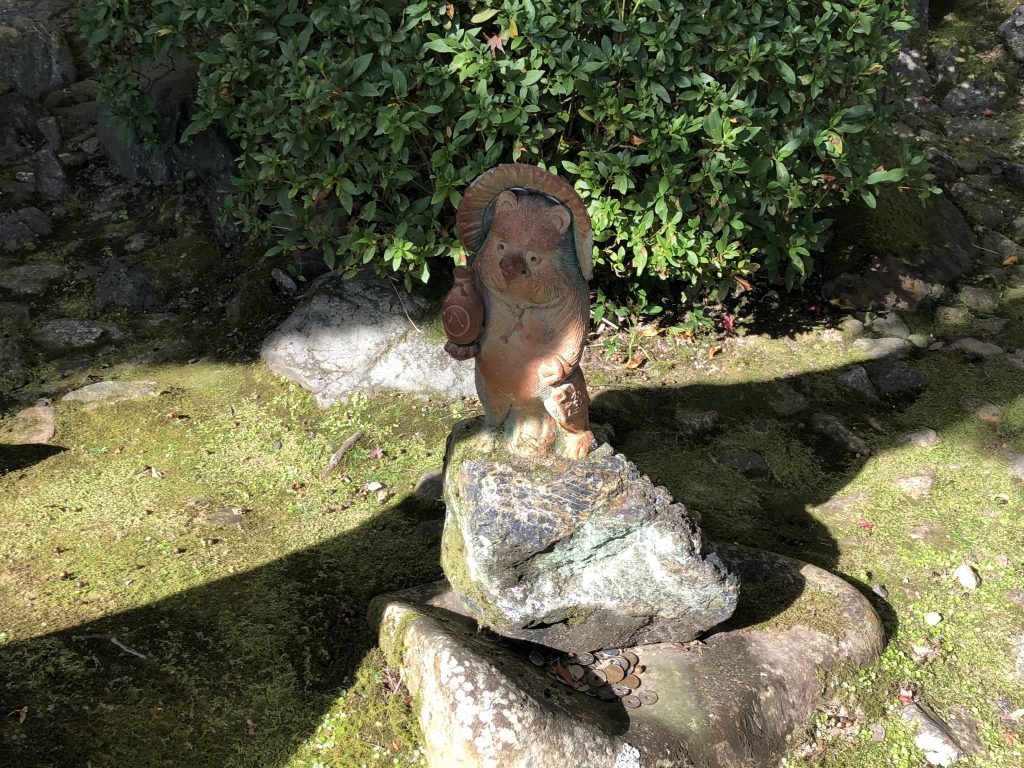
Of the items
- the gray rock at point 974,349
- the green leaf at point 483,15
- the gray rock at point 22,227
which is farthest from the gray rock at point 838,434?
the gray rock at point 22,227

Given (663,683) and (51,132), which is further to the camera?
(51,132)

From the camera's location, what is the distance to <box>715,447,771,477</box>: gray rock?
19.9 ft

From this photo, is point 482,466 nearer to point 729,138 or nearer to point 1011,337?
point 729,138

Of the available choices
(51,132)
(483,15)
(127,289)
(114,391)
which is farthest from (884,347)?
(51,132)

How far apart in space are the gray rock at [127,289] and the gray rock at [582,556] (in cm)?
448

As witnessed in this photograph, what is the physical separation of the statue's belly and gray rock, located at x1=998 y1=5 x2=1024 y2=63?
866 centimetres

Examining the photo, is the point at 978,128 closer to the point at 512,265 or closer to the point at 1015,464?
the point at 1015,464

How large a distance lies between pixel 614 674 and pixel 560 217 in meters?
2.15

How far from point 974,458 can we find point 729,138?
265 cm

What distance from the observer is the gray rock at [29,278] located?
7.72 metres

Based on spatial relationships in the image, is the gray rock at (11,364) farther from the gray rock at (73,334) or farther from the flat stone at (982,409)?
the flat stone at (982,409)

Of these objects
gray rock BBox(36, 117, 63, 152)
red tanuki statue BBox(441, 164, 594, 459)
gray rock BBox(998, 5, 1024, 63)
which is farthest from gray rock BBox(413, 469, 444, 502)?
gray rock BBox(998, 5, 1024, 63)

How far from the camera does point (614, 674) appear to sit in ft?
14.2

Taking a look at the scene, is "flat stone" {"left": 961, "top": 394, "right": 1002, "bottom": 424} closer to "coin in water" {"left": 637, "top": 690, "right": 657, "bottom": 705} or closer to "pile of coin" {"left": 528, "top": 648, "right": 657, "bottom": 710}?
"pile of coin" {"left": 528, "top": 648, "right": 657, "bottom": 710}
